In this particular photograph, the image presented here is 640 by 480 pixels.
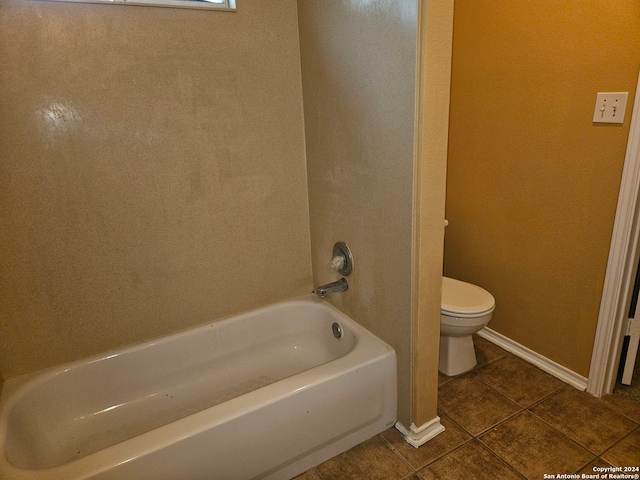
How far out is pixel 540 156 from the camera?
1951 millimetres

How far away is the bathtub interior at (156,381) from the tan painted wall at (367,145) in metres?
0.29

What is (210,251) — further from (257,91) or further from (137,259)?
(257,91)

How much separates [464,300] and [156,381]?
5.28 ft

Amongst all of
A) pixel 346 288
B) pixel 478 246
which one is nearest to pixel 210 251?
pixel 346 288

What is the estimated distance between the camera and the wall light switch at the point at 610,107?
160cm

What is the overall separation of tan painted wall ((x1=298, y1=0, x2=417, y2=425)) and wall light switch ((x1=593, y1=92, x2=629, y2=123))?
0.93 metres

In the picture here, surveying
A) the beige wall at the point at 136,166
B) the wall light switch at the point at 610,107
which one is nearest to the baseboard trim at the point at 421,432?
the beige wall at the point at 136,166

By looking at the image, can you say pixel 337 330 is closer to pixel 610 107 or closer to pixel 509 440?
pixel 509 440

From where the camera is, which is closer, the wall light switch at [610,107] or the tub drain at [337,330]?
the wall light switch at [610,107]

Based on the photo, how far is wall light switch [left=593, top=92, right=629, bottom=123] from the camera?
160 cm

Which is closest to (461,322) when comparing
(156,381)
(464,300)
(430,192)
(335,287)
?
(464,300)

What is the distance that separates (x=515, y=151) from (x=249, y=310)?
1.62 metres

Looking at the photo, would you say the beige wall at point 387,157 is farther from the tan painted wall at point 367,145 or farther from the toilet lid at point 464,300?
the toilet lid at point 464,300

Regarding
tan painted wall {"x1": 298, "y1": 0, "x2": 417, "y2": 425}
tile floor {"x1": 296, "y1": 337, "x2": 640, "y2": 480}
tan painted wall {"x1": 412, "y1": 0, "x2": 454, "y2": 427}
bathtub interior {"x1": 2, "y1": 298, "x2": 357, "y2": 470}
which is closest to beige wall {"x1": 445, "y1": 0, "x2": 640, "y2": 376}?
tile floor {"x1": 296, "y1": 337, "x2": 640, "y2": 480}
